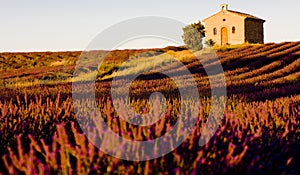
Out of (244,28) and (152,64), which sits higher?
(244,28)

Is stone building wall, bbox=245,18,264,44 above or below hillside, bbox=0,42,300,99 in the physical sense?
above

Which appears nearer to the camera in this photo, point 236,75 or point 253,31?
point 236,75

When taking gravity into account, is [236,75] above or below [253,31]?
below

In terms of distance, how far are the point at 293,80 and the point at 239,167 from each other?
958 cm

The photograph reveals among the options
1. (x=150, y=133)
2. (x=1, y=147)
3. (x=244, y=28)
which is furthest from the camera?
(x=244, y=28)

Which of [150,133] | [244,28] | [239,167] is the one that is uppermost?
[244,28]

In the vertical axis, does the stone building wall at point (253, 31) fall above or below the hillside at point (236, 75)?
above

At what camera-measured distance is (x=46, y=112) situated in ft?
13.5

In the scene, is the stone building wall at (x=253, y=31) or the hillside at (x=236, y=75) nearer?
the hillside at (x=236, y=75)

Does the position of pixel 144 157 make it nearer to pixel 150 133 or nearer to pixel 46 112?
pixel 150 133

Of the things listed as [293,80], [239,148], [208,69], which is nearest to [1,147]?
[239,148]

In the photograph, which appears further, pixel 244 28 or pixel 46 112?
pixel 244 28

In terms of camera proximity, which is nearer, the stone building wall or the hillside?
the hillside

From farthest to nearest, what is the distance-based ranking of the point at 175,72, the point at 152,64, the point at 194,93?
the point at 152,64 → the point at 175,72 → the point at 194,93
